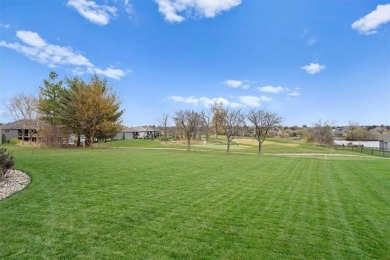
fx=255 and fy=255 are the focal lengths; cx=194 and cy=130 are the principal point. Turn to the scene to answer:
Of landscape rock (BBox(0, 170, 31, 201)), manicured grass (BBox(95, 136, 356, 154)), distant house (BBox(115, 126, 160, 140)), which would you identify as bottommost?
manicured grass (BBox(95, 136, 356, 154))

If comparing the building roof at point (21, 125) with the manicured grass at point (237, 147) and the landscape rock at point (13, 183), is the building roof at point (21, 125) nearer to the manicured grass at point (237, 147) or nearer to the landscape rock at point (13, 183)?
the manicured grass at point (237, 147)

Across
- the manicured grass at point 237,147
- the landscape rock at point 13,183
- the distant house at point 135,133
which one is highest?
the distant house at point 135,133

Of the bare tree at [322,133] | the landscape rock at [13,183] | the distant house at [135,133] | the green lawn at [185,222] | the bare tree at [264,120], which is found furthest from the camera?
the distant house at [135,133]

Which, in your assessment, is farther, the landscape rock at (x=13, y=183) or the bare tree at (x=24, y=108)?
the bare tree at (x=24, y=108)

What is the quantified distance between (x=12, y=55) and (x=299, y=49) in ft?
79.3

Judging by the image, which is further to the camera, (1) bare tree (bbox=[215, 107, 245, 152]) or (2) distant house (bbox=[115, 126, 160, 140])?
(2) distant house (bbox=[115, 126, 160, 140])

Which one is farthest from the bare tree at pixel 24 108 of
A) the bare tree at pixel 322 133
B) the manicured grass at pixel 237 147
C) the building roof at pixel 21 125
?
the bare tree at pixel 322 133

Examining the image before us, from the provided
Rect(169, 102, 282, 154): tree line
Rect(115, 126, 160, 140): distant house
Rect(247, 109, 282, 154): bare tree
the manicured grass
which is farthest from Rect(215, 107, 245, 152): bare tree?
Rect(115, 126, 160, 140): distant house

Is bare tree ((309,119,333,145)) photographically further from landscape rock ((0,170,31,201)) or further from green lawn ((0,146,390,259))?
landscape rock ((0,170,31,201))

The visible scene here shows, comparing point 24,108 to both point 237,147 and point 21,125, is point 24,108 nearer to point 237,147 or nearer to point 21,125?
point 21,125

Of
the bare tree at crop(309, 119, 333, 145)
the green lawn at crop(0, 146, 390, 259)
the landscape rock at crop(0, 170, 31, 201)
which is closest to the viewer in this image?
the green lawn at crop(0, 146, 390, 259)

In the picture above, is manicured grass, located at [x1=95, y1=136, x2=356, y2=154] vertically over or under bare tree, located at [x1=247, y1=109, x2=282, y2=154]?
under

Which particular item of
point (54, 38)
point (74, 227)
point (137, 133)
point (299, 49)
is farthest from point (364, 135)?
point (74, 227)

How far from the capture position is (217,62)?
29.5 metres
